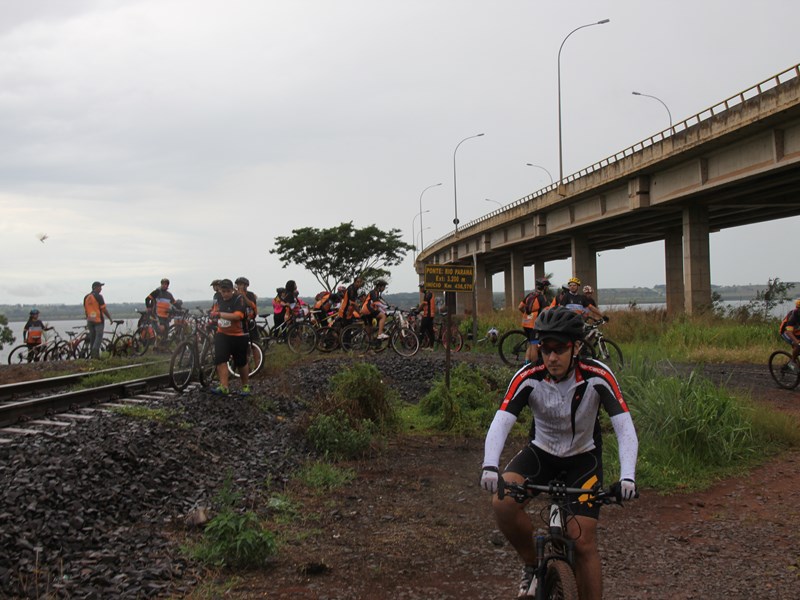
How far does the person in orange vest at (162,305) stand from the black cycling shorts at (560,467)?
16.4 m

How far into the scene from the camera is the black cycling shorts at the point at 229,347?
11234 millimetres

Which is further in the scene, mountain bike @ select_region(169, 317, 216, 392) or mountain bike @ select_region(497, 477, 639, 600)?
mountain bike @ select_region(169, 317, 216, 392)

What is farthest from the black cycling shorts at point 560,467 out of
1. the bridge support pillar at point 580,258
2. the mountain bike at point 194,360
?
the bridge support pillar at point 580,258

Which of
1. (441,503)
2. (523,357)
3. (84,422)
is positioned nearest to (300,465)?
(441,503)

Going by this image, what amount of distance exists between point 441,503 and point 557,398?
11.7ft

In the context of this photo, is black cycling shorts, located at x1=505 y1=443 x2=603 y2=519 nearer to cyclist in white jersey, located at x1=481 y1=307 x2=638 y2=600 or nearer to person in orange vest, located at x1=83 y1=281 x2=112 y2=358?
cyclist in white jersey, located at x1=481 y1=307 x2=638 y2=600

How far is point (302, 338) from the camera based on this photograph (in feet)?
61.5

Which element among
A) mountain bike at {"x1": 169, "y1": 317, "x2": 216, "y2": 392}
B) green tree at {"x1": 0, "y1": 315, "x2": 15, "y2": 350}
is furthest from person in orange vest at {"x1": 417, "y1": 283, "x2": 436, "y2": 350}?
green tree at {"x1": 0, "y1": 315, "x2": 15, "y2": 350}

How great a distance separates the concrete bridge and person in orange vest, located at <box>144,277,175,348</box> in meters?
8.07

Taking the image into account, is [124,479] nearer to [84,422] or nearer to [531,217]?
[84,422]

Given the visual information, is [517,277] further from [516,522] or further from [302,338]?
[516,522]

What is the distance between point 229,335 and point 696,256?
24578 mm

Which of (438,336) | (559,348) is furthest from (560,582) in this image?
(438,336)

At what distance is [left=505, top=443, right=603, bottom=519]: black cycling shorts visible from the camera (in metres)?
3.74
